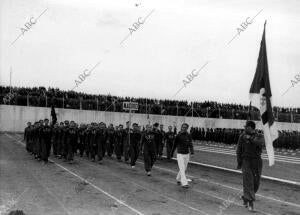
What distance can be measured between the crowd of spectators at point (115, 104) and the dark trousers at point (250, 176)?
3349 centimetres

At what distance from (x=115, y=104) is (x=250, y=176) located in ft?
124

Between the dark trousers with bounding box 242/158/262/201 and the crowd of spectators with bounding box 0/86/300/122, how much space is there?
3349cm

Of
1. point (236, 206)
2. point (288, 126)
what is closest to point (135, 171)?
point (236, 206)

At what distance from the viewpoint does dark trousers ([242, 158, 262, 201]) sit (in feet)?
35.2

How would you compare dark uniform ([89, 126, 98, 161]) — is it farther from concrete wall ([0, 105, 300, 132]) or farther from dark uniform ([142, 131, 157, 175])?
concrete wall ([0, 105, 300, 132])

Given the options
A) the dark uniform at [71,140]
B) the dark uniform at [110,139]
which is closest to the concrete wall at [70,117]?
the dark uniform at [110,139]

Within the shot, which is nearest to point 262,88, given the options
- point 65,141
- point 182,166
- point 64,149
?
point 182,166

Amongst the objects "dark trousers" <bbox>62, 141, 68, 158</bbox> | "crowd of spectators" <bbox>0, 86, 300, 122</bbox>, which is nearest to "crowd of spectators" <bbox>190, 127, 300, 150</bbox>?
"crowd of spectators" <bbox>0, 86, 300, 122</bbox>

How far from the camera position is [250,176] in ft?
35.5

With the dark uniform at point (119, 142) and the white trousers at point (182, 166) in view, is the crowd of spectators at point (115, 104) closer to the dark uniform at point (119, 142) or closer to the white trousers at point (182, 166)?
the dark uniform at point (119, 142)

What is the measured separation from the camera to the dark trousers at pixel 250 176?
10719 mm

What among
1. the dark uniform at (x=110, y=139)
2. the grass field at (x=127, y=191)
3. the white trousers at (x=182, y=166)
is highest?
the dark uniform at (x=110, y=139)

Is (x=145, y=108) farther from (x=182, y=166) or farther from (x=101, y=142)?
(x=182, y=166)

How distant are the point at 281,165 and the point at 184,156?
340 inches
